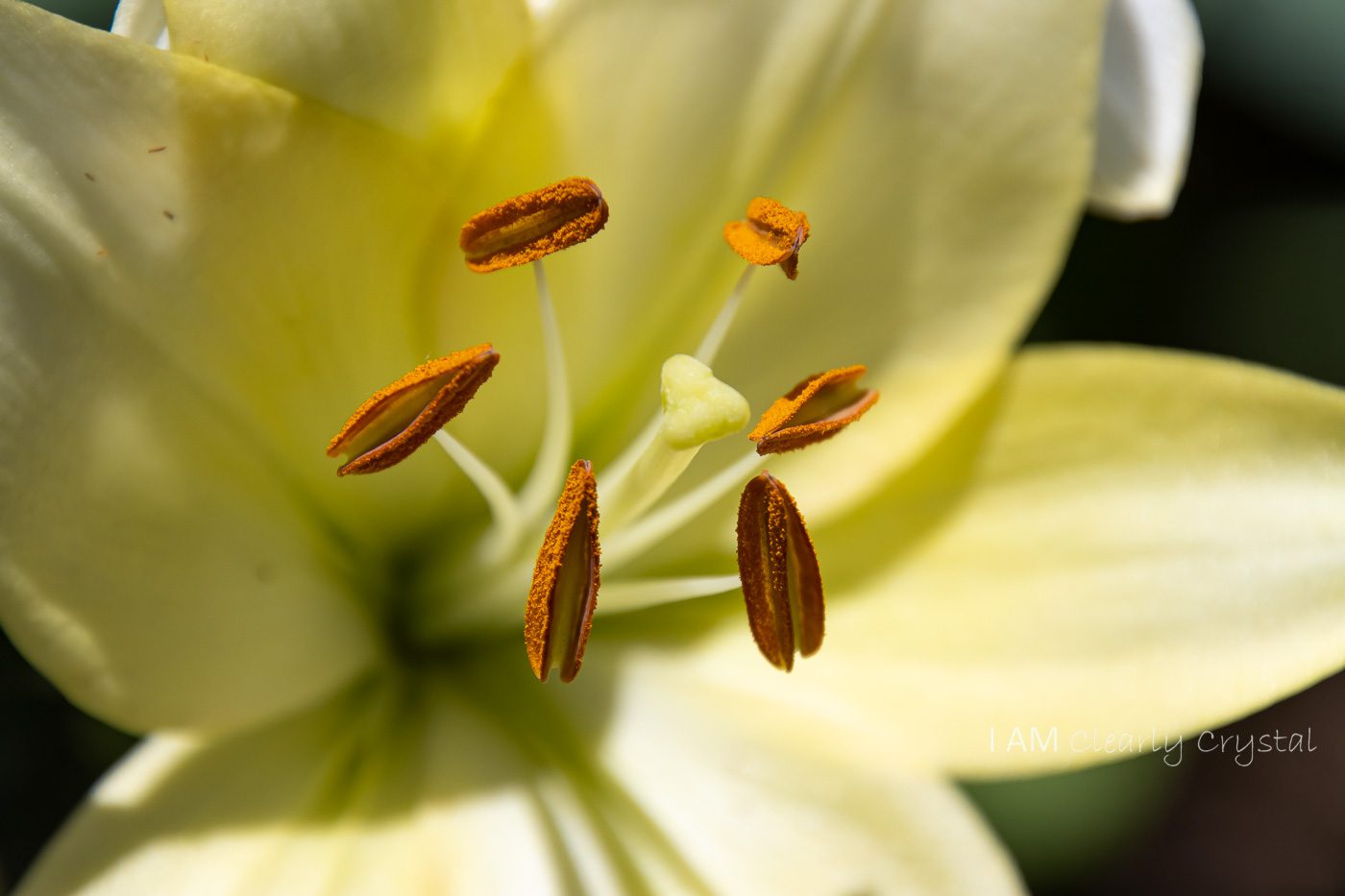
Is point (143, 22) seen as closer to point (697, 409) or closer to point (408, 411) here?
point (408, 411)

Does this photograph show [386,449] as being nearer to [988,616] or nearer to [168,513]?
[168,513]

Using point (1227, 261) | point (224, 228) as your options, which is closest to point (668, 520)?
point (224, 228)

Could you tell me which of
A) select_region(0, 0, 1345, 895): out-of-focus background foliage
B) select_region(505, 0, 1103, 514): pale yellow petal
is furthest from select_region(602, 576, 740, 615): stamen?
select_region(0, 0, 1345, 895): out-of-focus background foliage

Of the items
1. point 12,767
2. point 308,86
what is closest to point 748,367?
point 308,86

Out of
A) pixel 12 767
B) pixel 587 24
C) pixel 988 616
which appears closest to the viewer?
pixel 587 24

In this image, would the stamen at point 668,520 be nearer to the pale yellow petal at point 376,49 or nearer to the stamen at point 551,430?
the stamen at point 551,430

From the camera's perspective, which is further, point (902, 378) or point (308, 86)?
point (902, 378)
